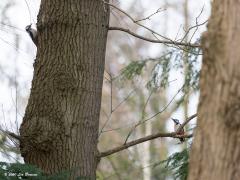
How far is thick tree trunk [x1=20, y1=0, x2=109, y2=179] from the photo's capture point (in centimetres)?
370

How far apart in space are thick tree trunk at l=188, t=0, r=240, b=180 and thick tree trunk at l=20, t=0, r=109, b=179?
164cm

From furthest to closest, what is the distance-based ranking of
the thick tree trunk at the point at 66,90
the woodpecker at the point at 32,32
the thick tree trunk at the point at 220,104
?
the woodpecker at the point at 32,32, the thick tree trunk at the point at 66,90, the thick tree trunk at the point at 220,104

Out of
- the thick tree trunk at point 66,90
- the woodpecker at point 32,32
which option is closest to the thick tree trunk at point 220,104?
the thick tree trunk at point 66,90

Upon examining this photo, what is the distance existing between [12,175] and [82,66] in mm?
967

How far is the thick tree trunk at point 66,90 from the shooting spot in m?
3.70

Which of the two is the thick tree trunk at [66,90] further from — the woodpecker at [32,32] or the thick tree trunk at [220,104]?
the thick tree trunk at [220,104]

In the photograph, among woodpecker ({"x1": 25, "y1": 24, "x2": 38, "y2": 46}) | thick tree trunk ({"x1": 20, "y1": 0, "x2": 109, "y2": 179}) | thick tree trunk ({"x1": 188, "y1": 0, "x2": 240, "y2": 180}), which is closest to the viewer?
thick tree trunk ({"x1": 188, "y1": 0, "x2": 240, "y2": 180})

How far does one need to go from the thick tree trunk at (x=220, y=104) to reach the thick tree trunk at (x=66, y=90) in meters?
1.64

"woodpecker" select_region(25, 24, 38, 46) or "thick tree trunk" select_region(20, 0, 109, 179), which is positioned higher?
"woodpecker" select_region(25, 24, 38, 46)

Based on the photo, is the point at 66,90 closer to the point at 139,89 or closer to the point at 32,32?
the point at 32,32

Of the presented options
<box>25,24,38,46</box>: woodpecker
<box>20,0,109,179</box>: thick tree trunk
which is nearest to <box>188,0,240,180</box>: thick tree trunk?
<box>20,0,109,179</box>: thick tree trunk

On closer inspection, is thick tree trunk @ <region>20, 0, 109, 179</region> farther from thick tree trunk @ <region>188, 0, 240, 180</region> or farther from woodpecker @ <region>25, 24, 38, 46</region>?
thick tree trunk @ <region>188, 0, 240, 180</region>

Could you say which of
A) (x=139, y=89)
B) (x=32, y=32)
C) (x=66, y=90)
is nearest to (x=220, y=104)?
(x=66, y=90)

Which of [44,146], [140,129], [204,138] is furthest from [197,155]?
[140,129]
